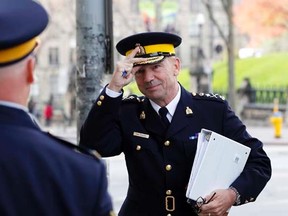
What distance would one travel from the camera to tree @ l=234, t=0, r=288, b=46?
45.7 m

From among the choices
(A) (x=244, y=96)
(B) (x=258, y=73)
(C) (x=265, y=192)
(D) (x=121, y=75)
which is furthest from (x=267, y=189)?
(B) (x=258, y=73)

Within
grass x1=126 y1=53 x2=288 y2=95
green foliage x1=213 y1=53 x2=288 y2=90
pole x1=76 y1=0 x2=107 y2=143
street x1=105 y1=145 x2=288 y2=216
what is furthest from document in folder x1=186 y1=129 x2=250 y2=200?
green foliage x1=213 y1=53 x2=288 y2=90

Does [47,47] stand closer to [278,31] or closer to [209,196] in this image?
[278,31]

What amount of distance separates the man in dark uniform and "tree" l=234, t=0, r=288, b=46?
42.5 metres

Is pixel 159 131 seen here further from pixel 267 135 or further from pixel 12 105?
pixel 267 135

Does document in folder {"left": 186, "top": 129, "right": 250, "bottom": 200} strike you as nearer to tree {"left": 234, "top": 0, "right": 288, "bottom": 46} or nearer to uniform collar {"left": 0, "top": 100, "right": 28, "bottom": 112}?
uniform collar {"left": 0, "top": 100, "right": 28, "bottom": 112}

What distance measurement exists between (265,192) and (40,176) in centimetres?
1103

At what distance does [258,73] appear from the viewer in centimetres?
3819

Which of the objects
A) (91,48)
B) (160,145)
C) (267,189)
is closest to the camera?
(160,145)

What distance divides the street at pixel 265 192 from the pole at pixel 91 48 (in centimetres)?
415

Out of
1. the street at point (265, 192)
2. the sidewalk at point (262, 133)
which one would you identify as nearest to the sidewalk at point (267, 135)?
the sidewalk at point (262, 133)

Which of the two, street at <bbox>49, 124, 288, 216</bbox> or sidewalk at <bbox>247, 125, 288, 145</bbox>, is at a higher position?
street at <bbox>49, 124, 288, 216</bbox>

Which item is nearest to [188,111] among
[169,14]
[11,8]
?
[11,8]

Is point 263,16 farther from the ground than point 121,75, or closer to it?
closer to it
